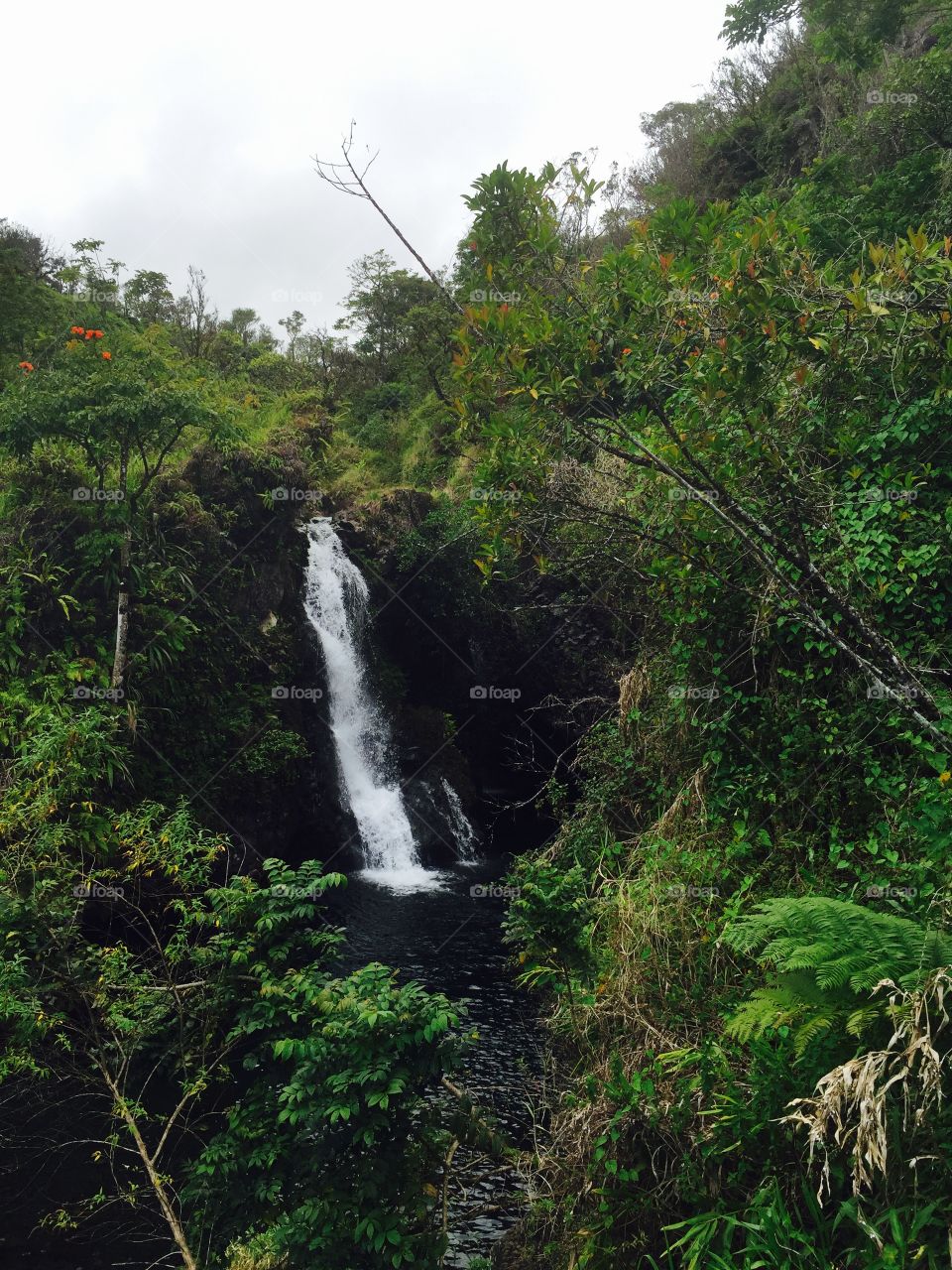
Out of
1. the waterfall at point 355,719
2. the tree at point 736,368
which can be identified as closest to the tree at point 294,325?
the waterfall at point 355,719

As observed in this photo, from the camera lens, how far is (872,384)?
6.32m

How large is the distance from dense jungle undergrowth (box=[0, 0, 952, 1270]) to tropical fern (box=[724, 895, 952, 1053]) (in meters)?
0.02

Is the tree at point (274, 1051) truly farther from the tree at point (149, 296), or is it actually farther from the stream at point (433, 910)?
the tree at point (149, 296)

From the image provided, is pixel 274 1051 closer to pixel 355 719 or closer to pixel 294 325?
pixel 355 719

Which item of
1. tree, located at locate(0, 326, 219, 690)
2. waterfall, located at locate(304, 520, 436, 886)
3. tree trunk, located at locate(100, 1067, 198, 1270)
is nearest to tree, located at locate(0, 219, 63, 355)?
tree, located at locate(0, 326, 219, 690)

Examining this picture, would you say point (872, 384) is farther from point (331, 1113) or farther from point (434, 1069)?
point (331, 1113)

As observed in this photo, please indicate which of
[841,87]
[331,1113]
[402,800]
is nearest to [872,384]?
[331,1113]

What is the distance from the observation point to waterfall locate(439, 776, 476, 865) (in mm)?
17125

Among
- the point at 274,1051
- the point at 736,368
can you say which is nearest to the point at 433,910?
the point at 274,1051

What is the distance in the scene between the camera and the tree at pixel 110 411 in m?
10.7

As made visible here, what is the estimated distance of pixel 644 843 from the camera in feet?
22.3

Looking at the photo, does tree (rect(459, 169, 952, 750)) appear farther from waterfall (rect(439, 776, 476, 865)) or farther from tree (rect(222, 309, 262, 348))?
tree (rect(222, 309, 262, 348))

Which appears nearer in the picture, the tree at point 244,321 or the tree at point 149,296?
the tree at point 149,296

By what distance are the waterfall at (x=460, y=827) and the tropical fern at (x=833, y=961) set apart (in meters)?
13.4
